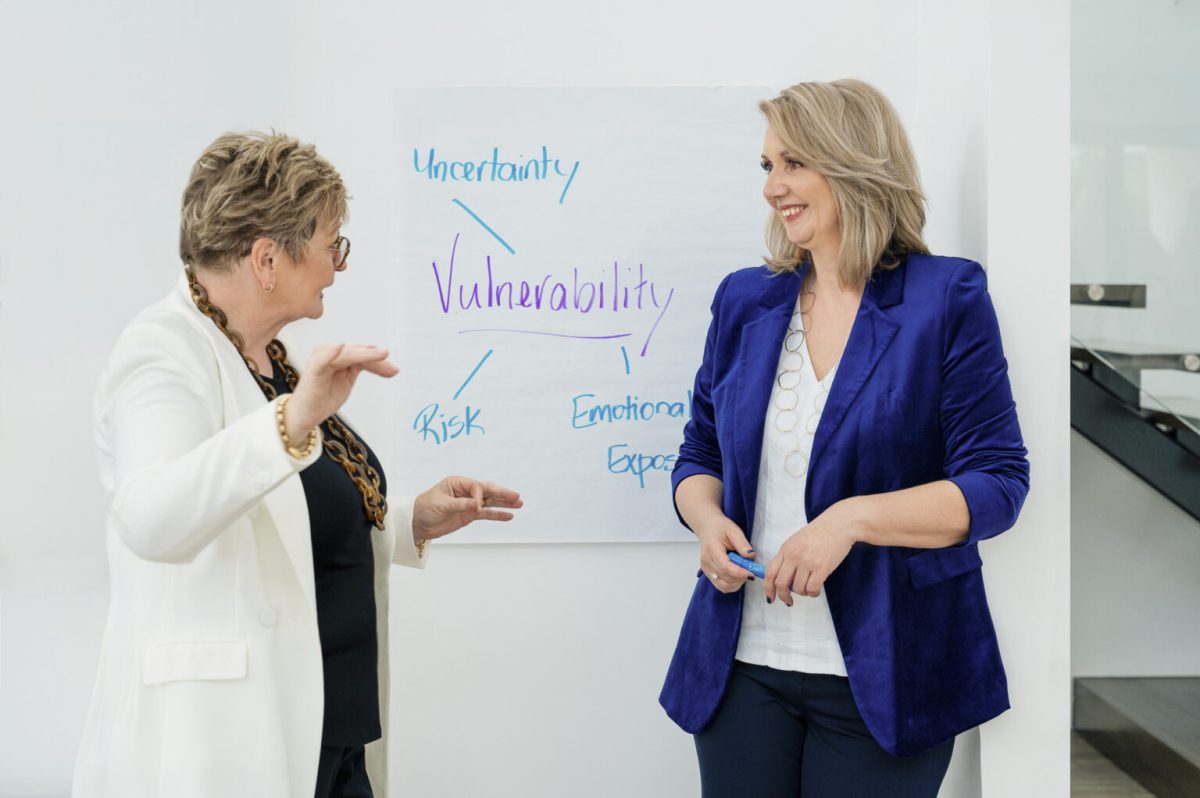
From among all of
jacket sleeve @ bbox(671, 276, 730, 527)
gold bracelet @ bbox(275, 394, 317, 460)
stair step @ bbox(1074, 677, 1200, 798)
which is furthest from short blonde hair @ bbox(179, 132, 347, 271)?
stair step @ bbox(1074, 677, 1200, 798)

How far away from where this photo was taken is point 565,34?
215cm

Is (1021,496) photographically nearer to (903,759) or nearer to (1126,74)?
(903,759)

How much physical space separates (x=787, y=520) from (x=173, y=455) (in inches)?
33.8

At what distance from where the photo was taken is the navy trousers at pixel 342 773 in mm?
1508

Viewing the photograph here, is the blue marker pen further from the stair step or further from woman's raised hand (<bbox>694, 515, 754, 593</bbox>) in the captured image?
the stair step

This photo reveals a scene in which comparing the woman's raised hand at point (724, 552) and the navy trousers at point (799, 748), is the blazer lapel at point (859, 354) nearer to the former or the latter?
the woman's raised hand at point (724, 552)

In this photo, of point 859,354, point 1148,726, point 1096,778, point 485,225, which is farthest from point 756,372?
point 1096,778

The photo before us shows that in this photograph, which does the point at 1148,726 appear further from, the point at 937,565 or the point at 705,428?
the point at 705,428

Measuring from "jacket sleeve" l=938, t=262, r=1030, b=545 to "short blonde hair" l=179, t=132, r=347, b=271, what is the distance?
0.93 metres

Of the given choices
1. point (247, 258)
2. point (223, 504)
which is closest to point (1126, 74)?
point (247, 258)

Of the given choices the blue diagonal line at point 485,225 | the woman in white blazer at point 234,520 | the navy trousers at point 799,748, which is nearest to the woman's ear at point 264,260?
the woman in white blazer at point 234,520

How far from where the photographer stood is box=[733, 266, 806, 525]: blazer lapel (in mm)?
1572

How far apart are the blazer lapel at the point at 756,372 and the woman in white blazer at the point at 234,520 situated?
58 centimetres

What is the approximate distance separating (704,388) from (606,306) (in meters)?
0.49
